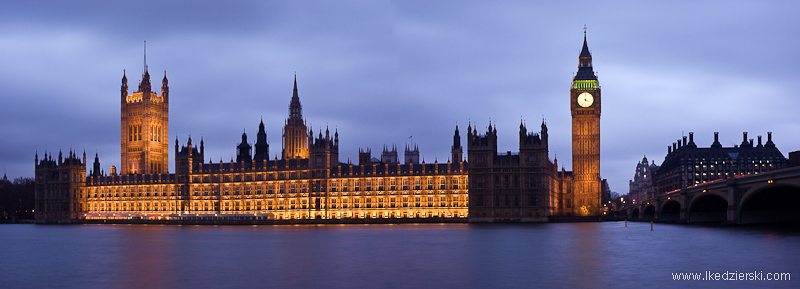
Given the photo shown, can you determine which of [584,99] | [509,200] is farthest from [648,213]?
[509,200]

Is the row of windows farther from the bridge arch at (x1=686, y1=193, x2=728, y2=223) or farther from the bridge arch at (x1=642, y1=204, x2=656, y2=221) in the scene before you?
the bridge arch at (x1=686, y1=193, x2=728, y2=223)

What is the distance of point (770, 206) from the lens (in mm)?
114438

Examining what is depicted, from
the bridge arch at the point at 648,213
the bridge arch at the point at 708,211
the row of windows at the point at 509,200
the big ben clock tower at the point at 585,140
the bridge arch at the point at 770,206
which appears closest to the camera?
the bridge arch at the point at 770,206

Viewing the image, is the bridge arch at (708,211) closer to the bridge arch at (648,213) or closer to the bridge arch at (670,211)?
the bridge arch at (670,211)

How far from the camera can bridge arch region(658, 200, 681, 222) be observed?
155 metres

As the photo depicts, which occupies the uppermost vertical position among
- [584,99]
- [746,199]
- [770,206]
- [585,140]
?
[584,99]

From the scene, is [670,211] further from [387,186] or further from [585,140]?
[387,186]

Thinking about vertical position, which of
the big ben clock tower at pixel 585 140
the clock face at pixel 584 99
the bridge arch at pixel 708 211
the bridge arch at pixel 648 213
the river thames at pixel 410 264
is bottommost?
the bridge arch at pixel 648 213

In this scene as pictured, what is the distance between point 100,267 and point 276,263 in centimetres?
1222

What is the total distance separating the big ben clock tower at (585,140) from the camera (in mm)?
192375

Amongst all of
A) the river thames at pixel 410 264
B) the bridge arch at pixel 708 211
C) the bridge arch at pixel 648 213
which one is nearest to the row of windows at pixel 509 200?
the bridge arch at pixel 648 213

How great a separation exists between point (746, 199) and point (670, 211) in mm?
62291

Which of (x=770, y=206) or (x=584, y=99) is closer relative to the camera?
(x=770, y=206)

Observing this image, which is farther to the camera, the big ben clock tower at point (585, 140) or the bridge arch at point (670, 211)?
the big ben clock tower at point (585, 140)
